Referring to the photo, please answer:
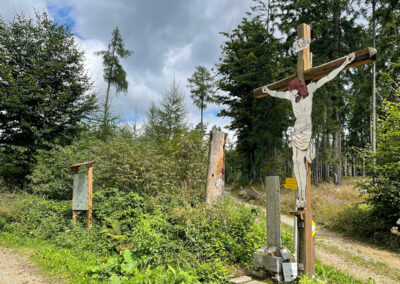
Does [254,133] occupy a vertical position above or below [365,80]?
below

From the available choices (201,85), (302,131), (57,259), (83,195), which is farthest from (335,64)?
(201,85)

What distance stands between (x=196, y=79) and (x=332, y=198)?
23082 mm

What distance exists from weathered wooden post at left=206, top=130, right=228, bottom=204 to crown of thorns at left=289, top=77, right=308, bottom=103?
245 centimetres

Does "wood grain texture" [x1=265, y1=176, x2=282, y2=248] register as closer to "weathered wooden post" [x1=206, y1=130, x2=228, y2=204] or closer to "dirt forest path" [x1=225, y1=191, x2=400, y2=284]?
"dirt forest path" [x1=225, y1=191, x2=400, y2=284]

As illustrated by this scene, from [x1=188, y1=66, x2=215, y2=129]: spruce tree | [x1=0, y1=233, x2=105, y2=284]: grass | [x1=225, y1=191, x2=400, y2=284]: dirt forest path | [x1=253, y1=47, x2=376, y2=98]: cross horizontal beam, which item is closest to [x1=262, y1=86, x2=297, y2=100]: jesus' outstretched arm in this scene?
[x1=253, y1=47, x2=376, y2=98]: cross horizontal beam

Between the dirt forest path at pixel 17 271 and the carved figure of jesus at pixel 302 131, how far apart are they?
4535 millimetres

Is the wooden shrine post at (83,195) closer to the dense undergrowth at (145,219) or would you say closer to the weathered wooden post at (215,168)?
the dense undergrowth at (145,219)

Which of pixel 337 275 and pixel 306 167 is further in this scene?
pixel 337 275

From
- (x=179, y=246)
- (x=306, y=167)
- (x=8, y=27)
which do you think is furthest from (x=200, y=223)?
(x=8, y=27)

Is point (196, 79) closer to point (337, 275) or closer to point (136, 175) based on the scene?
point (136, 175)

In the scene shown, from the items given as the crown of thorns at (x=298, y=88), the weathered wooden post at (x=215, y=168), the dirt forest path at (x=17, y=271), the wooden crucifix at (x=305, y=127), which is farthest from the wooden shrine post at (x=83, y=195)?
the crown of thorns at (x=298, y=88)

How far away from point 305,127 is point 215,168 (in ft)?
9.15

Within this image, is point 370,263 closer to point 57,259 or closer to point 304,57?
point 304,57

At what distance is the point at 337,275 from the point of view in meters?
4.11
